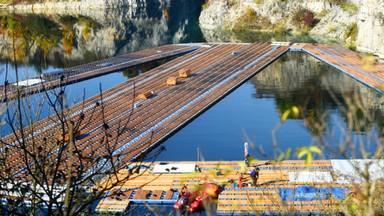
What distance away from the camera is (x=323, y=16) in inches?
3359

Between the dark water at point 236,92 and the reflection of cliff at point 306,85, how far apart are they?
9cm

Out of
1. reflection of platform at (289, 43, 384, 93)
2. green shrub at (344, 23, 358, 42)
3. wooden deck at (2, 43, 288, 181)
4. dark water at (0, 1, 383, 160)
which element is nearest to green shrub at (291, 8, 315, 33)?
dark water at (0, 1, 383, 160)

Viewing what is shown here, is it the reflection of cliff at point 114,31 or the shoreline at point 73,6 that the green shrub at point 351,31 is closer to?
the reflection of cliff at point 114,31

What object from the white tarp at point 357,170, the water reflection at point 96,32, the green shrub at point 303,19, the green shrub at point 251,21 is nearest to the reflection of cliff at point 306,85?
the white tarp at point 357,170

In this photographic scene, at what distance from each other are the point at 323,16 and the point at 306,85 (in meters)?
42.5

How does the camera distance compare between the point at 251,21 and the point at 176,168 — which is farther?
the point at 251,21

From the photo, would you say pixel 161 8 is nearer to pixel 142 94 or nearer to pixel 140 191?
pixel 142 94

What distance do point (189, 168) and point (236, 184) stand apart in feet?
10.4

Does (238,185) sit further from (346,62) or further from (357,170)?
(346,62)

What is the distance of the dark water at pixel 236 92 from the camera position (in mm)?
29081

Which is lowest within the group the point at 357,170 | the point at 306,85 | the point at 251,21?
the point at 306,85

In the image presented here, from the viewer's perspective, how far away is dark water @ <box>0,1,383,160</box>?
95.4ft

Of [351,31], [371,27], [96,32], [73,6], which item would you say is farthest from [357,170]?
[73,6]

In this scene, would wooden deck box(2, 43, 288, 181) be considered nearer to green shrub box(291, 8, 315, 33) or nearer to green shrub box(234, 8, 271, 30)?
green shrub box(291, 8, 315, 33)
